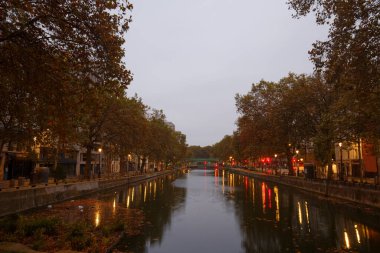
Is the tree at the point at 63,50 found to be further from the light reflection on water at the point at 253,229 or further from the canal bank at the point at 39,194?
A: the canal bank at the point at 39,194

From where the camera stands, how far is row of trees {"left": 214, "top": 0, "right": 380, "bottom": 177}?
44.6 feet

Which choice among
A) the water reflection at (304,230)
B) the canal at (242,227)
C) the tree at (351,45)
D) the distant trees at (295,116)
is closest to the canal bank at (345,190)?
the canal at (242,227)

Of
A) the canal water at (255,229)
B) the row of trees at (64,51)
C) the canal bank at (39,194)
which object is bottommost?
the canal water at (255,229)

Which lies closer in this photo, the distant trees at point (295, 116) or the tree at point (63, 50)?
the tree at point (63, 50)

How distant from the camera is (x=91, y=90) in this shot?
44.0ft

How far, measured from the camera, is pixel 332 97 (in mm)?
40781

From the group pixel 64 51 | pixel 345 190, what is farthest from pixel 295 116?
pixel 64 51

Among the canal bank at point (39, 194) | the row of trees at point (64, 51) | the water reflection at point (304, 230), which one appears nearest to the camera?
the row of trees at point (64, 51)

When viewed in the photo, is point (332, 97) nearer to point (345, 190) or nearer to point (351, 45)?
point (345, 190)

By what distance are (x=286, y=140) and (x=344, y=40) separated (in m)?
37.4

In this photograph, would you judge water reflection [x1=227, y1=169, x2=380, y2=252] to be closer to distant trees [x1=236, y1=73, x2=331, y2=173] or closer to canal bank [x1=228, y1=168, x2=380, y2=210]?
canal bank [x1=228, y1=168, x2=380, y2=210]

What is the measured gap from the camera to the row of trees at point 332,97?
535 inches

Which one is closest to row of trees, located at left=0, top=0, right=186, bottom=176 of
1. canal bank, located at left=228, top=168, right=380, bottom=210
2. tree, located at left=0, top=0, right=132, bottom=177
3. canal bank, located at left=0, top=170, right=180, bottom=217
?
tree, located at left=0, top=0, right=132, bottom=177

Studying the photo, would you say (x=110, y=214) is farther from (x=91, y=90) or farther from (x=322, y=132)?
(x=322, y=132)
